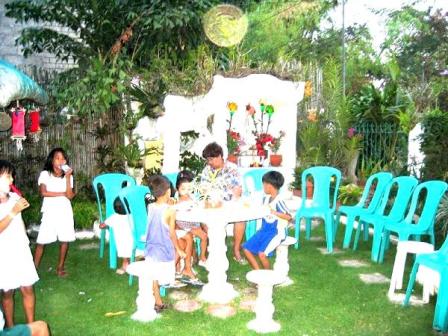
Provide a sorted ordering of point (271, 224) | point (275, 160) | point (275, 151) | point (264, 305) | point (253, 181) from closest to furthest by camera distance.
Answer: point (264, 305) → point (271, 224) → point (253, 181) → point (275, 160) → point (275, 151)

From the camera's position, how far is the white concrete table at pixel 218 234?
5285 mm

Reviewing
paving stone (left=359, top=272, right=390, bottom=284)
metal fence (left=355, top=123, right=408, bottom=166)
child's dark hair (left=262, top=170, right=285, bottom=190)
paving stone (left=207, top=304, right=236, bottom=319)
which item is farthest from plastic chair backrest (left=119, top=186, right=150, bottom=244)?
metal fence (left=355, top=123, right=408, bottom=166)

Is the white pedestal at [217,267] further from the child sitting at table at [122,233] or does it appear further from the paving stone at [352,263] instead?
the paving stone at [352,263]

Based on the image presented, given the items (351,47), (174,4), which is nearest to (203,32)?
(174,4)

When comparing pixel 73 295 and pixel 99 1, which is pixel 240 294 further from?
pixel 99 1

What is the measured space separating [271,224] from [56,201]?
7.68 feet

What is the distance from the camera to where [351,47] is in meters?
25.9

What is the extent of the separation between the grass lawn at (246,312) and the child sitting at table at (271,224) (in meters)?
0.49

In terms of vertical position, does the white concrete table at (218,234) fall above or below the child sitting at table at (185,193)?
below

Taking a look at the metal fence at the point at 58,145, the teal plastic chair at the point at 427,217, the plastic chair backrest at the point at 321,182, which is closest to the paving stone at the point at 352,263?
the teal plastic chair at the point at 427,217

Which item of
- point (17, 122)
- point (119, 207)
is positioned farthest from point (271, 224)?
point (17, 122)

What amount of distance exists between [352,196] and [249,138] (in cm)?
247

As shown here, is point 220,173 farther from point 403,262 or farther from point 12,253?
point 12,253

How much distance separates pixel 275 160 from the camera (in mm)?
10352
